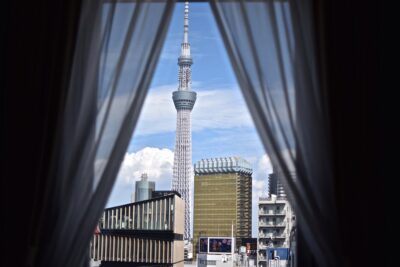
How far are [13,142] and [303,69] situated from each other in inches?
57.0

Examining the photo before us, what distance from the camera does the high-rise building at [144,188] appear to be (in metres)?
2.95

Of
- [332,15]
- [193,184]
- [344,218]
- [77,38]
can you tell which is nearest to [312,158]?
[344,218]

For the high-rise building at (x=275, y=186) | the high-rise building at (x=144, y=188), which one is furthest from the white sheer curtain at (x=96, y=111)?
the high-rise building at (x=275, y=186)

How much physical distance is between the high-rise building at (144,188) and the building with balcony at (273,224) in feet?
2.49

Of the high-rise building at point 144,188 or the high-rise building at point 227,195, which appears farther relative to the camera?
the high-rise building at point 227,195

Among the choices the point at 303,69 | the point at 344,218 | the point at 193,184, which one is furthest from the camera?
the point at 193,184

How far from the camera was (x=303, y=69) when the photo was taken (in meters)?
2.29

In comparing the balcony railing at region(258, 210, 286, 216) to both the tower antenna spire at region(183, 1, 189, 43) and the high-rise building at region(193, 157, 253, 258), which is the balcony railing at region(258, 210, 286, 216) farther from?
the tower antenna spire at region(183, 1, 189, 43)

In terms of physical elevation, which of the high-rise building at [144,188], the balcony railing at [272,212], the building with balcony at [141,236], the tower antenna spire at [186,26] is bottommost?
the building with balcony at [141,236]

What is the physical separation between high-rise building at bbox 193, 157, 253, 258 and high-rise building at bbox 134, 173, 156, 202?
0.68 metres

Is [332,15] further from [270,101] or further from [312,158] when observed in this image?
[312,158]

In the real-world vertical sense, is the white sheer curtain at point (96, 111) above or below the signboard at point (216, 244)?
above

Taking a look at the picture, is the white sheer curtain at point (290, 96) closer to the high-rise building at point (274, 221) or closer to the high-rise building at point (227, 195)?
the high-rise building at point (274, 221)

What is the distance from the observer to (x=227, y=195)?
16.4 feet
